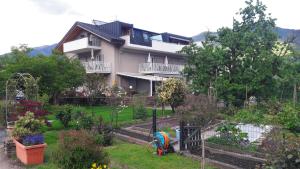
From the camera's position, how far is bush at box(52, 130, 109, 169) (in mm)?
6918

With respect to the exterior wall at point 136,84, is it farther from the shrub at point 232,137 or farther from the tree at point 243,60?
the shrub at point 232,137

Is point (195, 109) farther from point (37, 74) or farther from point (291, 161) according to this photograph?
point (37, 74)

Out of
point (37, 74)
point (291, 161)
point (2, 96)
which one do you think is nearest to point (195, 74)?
point (37, 74)

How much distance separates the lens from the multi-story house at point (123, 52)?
29844mm

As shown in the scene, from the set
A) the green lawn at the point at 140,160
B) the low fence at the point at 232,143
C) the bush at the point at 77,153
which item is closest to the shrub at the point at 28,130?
the green lawn at the point at 140,160

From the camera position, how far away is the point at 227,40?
1672 centimetres

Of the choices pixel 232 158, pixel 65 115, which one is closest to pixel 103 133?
pixel 65 115

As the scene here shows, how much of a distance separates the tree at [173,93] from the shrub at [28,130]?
10.8 meters

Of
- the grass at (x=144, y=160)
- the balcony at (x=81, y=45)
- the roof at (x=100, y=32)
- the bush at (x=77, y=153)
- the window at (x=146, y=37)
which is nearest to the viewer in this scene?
the bush at (x=77, y=153)

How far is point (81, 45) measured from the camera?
30500mm

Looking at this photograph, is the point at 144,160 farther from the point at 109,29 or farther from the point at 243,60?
the point at 109,29

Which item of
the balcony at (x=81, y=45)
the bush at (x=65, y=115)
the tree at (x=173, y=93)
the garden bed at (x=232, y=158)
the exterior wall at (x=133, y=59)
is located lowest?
the garden bed at (x=232, y=158)

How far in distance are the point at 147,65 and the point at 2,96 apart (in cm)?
1599

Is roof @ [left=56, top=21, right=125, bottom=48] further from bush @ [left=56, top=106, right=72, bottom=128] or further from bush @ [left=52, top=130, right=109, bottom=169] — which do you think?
bush @ [left=52, top=130, right=109, bottom=169]
